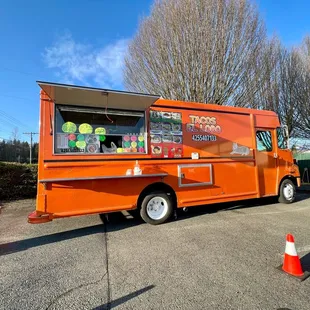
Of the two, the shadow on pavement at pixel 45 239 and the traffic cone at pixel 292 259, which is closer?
the traffic cone at pixel 292 259

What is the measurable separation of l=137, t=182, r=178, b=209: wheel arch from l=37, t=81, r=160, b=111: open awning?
1.94m

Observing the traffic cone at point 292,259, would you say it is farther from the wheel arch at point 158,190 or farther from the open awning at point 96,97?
the open awning at point 96,97

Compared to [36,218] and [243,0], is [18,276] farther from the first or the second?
[243,0]

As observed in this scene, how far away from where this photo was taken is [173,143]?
19.2ft

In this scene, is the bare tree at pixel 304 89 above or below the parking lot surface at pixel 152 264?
above

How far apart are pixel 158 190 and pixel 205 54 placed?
7618 mm

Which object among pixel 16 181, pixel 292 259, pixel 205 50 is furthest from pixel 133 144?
pixel 205 50

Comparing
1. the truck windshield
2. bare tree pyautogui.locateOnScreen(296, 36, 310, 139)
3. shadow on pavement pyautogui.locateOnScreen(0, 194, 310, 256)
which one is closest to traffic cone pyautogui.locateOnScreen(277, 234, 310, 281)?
shadow on pavement pyautogui.locateOnScreen(0, 194, 310, 256)

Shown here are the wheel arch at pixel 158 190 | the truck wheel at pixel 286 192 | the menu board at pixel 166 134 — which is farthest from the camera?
the truck wheel at pixel 286 192

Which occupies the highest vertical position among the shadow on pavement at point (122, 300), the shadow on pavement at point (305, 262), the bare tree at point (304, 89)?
the bare tree at point (304, 89)

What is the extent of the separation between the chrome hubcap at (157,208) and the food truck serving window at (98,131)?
131 centimetres

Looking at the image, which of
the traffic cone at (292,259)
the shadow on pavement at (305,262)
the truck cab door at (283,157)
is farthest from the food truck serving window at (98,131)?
the truck cab door at (283,157)

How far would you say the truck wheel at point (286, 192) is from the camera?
782 cm

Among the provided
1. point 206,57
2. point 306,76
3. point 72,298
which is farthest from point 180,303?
point 306,76
